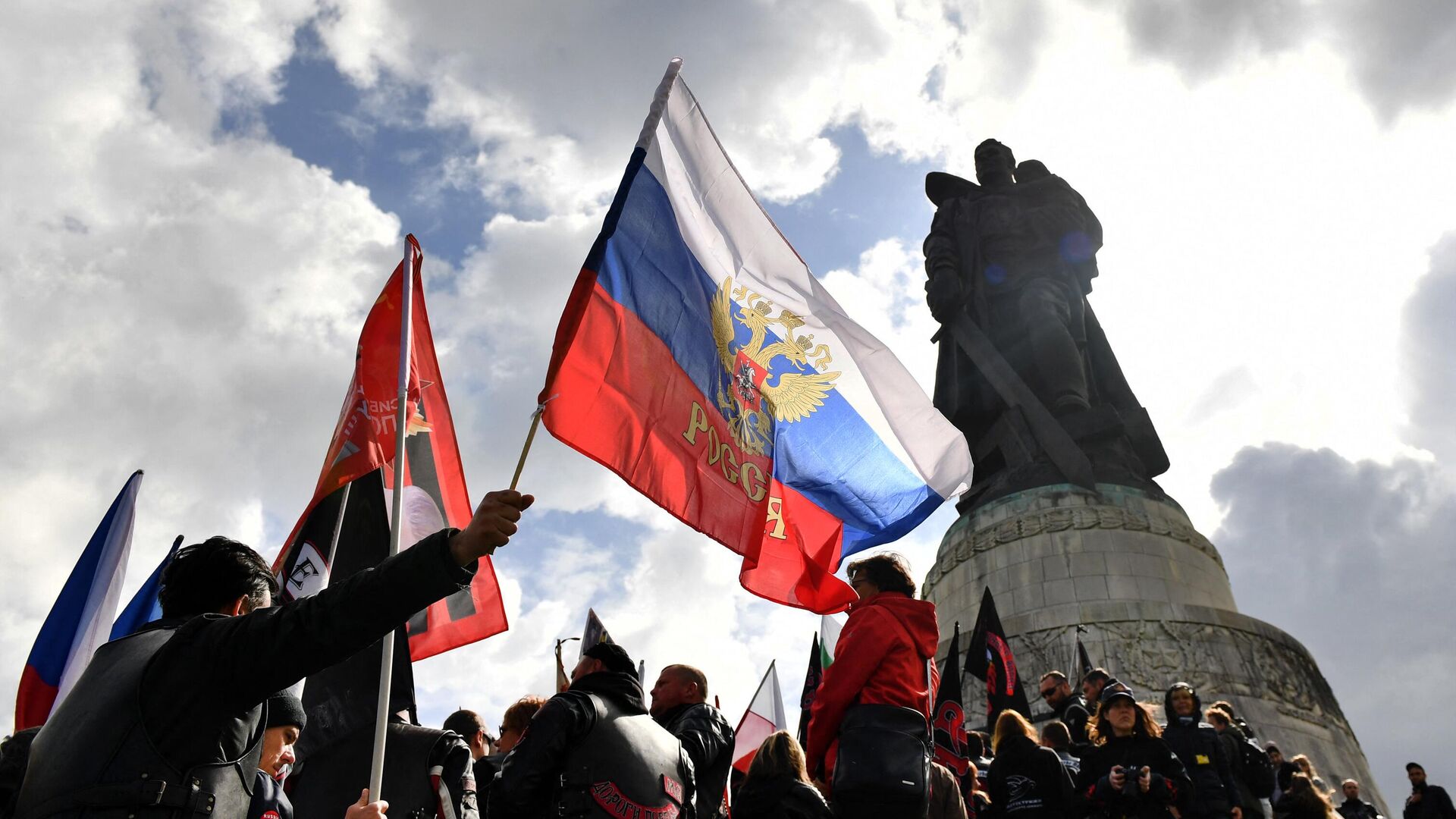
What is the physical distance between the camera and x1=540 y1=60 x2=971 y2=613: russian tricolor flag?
563 cm

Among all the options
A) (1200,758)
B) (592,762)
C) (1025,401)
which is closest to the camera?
(592,762)

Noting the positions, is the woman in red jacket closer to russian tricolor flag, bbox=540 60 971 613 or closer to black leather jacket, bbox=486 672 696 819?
russian tricolor flag, bbox=540 60 971 613

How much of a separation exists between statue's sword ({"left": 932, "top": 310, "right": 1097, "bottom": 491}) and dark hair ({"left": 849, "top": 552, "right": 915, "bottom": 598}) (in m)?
12.7

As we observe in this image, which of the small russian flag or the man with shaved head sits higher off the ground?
the small russian flag

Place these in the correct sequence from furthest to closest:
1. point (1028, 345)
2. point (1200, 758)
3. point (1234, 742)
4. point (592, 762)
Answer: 1. point (1028, 345)
2. point (1234, 742)
3. point (1200, 758)
4. point (592, 762)

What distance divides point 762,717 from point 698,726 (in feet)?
24.2

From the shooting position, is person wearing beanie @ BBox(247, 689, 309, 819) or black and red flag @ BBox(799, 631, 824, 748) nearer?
person wearing beanie @ BBox(247, 689, 309, 819)

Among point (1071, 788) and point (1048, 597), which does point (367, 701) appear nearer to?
point (1071, 788)

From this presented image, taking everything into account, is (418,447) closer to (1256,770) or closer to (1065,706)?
(1065,706)

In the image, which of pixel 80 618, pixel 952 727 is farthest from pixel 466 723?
pixel 80 618

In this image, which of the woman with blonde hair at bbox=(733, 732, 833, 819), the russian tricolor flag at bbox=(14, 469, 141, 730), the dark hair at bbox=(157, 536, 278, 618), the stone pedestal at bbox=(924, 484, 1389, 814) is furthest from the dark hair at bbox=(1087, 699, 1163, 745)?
the russian tricolor flag at bbox=(14, 469, 141, 730)

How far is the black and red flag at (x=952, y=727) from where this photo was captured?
7375 mm

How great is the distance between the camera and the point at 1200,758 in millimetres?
7688

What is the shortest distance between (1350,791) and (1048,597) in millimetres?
5820
